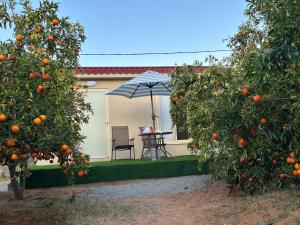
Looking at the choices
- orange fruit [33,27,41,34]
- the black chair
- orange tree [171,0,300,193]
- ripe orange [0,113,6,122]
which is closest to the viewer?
orange tree [171,0,300,193]

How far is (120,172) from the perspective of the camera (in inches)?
364

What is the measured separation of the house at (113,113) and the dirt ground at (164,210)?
4.78 m

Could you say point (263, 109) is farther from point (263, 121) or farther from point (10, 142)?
point (10, 142)

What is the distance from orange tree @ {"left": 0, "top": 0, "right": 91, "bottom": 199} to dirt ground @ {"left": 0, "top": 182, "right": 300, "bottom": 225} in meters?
1.08

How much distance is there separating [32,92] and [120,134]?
8.36 meters

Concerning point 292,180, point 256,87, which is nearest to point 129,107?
point 292,180

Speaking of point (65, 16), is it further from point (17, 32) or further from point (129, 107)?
point (129, 107)

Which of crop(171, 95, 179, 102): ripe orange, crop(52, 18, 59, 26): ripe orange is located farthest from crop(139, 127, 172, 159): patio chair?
crop(52, 18, 59, 26): ripe orange

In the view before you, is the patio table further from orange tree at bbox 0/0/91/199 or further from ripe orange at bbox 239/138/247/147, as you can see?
ripe orange at bbox 239/138/247/147

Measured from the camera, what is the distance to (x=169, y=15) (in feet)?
49.6

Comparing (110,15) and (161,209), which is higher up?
(110,15)

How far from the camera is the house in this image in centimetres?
1203

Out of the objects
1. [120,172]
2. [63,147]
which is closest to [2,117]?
[63,147]

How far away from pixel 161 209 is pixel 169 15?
33.1 feet
